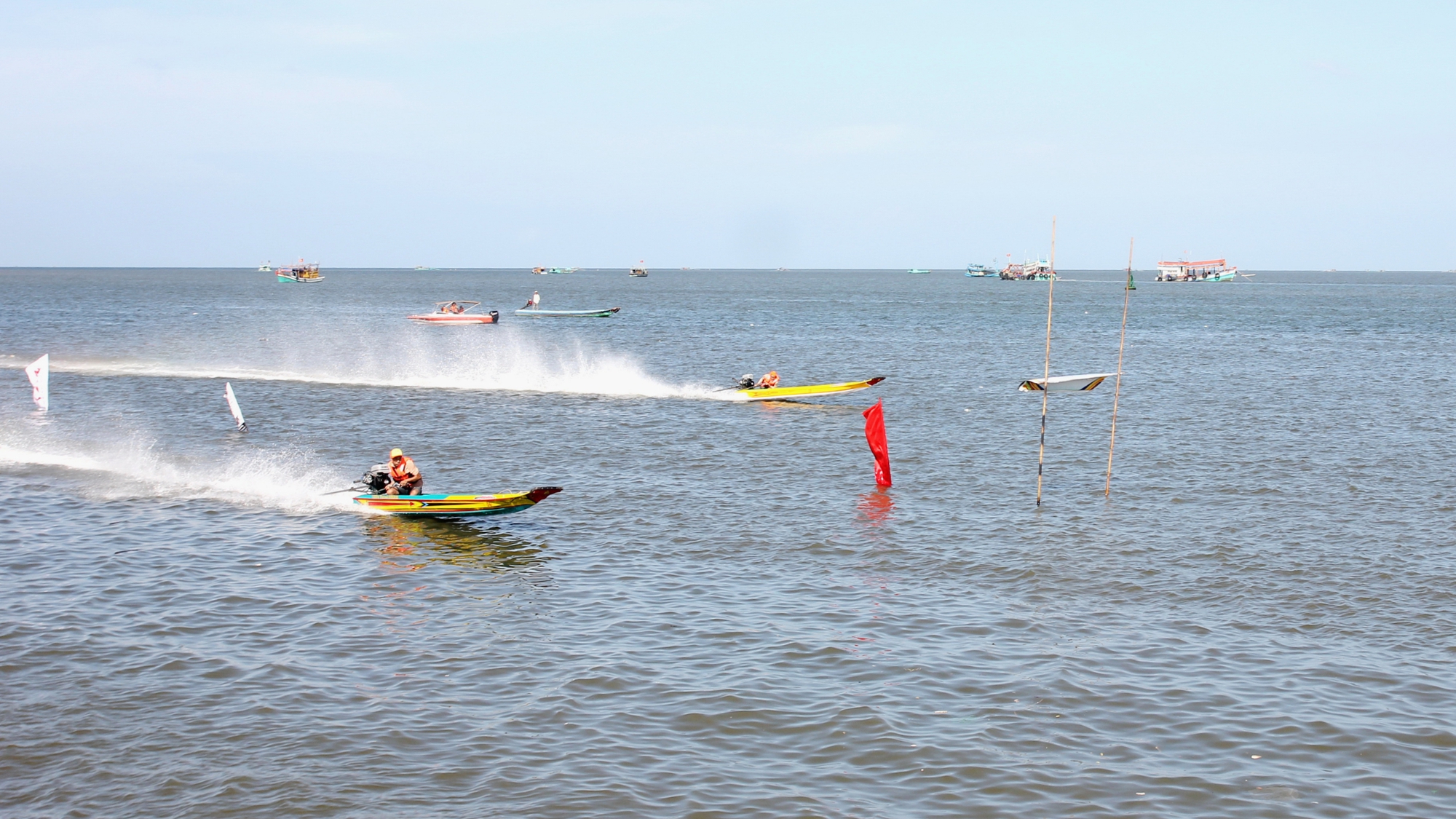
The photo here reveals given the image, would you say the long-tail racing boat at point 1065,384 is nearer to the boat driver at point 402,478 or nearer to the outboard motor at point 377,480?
the boat driver at point 402,478

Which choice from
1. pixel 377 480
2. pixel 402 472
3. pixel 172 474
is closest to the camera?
pixel 402 472

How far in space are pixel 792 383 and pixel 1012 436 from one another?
1950cm

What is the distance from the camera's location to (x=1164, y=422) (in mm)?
44031

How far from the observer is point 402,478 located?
89.6 ft

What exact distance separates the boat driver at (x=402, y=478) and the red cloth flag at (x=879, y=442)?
1165 centimetres

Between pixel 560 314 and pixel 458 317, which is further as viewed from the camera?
pixel 560 314

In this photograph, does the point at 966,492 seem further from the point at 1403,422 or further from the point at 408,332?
the point at 408,332

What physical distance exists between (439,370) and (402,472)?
129 ft

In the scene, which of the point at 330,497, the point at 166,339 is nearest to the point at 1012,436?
the point at 330,497

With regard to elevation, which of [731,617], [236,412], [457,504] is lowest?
[731,617]

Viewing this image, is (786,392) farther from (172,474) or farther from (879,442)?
(172,474)

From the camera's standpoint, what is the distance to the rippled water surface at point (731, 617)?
46.9 ft

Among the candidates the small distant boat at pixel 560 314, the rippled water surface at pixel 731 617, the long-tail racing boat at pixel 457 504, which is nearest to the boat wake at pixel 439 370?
the rippled water surface at pixel 731 617

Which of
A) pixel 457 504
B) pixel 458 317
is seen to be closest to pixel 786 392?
pixel 457 504
